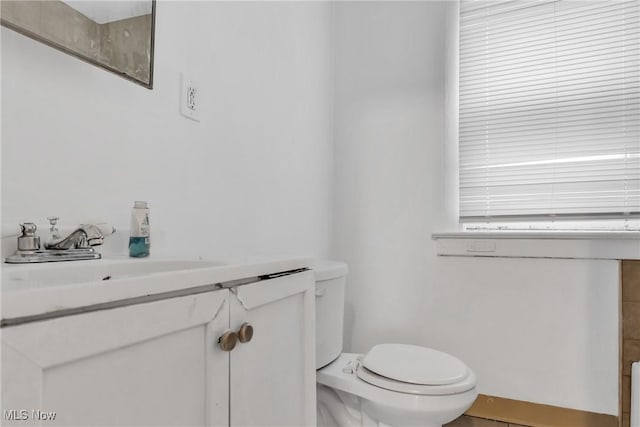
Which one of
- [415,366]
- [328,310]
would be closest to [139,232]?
[328,310]

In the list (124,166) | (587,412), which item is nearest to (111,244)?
(124,166)

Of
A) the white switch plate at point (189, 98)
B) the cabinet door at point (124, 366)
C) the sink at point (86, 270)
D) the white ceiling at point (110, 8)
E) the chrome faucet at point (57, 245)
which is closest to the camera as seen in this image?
the cabinet door at point (124, 366)

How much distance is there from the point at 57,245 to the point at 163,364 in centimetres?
39

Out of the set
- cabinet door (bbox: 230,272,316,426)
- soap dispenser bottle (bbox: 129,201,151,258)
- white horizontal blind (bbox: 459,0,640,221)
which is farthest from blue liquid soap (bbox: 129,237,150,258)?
white horizontal blind (bbox: 459,0,640,221)

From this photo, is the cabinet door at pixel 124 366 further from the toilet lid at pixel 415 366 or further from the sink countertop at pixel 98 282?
the toilet lid at pixel 415 366

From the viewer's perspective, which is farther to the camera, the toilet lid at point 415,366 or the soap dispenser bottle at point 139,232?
the toilet lid at point 415,366

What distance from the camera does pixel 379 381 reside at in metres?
1.23

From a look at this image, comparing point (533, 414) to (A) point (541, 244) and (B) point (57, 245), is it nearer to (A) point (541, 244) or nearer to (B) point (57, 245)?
(A) point (541, 244)

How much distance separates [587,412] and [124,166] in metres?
1.85

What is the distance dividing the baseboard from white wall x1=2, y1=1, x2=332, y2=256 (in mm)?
964

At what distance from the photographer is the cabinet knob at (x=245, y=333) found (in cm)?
60

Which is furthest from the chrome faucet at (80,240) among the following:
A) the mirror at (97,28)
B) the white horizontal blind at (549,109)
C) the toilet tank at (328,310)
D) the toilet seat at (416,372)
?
the white horizontal blind at (549,109)

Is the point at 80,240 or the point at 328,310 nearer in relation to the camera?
the point at 80,240

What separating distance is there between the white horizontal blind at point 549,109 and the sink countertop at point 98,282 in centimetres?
130
